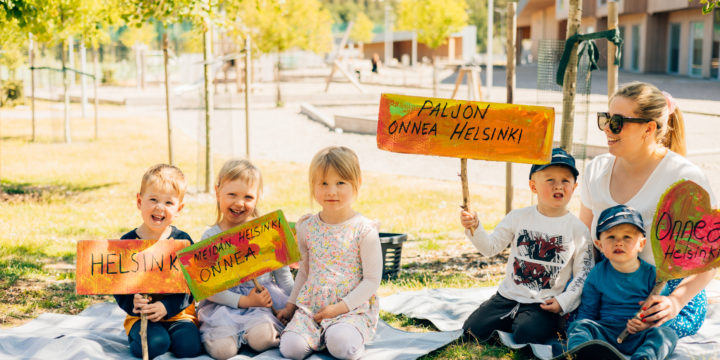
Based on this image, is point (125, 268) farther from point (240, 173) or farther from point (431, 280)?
point (431, 280)

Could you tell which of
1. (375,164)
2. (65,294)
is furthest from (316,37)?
(65,294)

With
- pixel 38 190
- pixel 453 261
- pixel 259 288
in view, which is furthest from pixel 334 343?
pixel 38 190

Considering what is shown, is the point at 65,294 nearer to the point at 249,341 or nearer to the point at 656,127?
the point at 249,341

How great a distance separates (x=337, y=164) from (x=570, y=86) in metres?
2.68

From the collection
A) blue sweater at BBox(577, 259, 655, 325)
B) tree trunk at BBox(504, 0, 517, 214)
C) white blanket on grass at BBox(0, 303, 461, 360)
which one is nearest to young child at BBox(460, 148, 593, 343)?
blue sweater at BBox(577, 259, 655, 325)

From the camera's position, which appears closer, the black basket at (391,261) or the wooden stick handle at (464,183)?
the wooden stick handle at (464,183)

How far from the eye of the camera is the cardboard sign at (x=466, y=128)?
3695mm

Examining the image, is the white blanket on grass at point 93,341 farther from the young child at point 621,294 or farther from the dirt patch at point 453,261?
the dirt patch at point 453,261

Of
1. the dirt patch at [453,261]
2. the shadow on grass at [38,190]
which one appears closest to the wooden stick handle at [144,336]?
the dirt patch at [453,261]

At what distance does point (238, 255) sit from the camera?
3689mm

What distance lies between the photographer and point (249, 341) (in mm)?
3879

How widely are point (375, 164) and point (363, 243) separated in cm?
869

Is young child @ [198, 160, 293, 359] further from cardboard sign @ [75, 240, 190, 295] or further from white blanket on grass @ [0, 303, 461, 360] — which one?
cardboard sign @ [75, 240, 190, 295]

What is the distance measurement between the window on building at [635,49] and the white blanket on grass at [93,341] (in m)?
30.1
